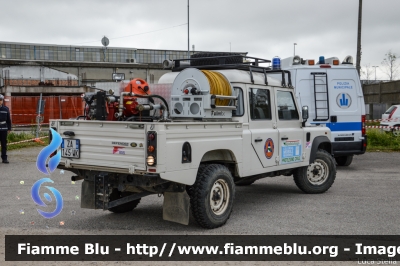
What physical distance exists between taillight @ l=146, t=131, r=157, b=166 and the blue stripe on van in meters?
7.78

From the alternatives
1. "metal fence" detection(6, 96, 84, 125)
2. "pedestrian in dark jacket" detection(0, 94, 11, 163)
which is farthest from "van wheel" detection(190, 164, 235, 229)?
"metal fence" detection(6, 96, 84, 125)

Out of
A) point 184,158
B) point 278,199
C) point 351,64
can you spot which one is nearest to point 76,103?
point 351,64

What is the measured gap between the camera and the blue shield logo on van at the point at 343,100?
12656mm

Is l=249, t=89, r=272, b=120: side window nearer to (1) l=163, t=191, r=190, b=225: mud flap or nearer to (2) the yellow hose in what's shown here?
(2) the yellow hose

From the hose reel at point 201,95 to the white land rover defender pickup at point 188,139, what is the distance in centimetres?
1

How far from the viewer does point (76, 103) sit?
3412 centimetres

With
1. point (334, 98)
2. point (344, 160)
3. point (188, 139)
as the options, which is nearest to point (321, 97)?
point (334, 98)

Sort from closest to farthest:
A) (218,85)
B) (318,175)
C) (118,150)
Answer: (118,150) < (218,85) < (318,175)

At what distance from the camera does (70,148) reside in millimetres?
6695

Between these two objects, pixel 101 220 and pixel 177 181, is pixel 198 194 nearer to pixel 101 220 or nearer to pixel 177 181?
pixel 177 181

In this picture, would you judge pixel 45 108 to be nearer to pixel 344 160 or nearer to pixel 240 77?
pixel 344 160

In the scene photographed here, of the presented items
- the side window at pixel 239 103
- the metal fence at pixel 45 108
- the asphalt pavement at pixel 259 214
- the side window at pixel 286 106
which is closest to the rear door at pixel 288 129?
the side window at pixel 286 106

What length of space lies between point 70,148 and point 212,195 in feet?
6.72

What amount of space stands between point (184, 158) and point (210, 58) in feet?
8.73
